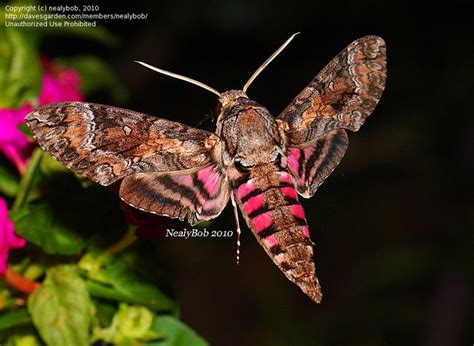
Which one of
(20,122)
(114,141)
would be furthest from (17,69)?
(114,141)

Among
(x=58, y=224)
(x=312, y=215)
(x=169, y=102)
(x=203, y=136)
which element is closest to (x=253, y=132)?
(x=203, y=136)

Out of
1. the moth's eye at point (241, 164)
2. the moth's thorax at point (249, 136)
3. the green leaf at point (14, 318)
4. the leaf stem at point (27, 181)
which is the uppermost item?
the moth's thorax at point (249, 136)

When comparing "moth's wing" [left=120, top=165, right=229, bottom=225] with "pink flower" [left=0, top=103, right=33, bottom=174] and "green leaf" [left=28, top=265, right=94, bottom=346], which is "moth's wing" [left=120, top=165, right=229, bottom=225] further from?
"pink flower" [left=0, top=103, right=33, bottom=174]

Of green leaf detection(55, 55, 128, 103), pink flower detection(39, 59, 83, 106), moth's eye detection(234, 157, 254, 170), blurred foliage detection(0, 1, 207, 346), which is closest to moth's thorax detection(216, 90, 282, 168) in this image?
moth's eye detection(234, 157, 254, 170)

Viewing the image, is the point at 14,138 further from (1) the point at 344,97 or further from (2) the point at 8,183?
(1) the point at 344,97

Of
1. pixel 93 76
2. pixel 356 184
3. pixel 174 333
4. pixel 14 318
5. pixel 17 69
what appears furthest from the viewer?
pixel 356 184

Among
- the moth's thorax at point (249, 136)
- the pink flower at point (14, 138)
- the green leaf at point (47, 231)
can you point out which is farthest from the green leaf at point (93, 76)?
the moth's thorax at point (249, 136)

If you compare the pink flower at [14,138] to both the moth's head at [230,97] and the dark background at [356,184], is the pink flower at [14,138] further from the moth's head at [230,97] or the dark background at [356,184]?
the dark background at [356,184]
